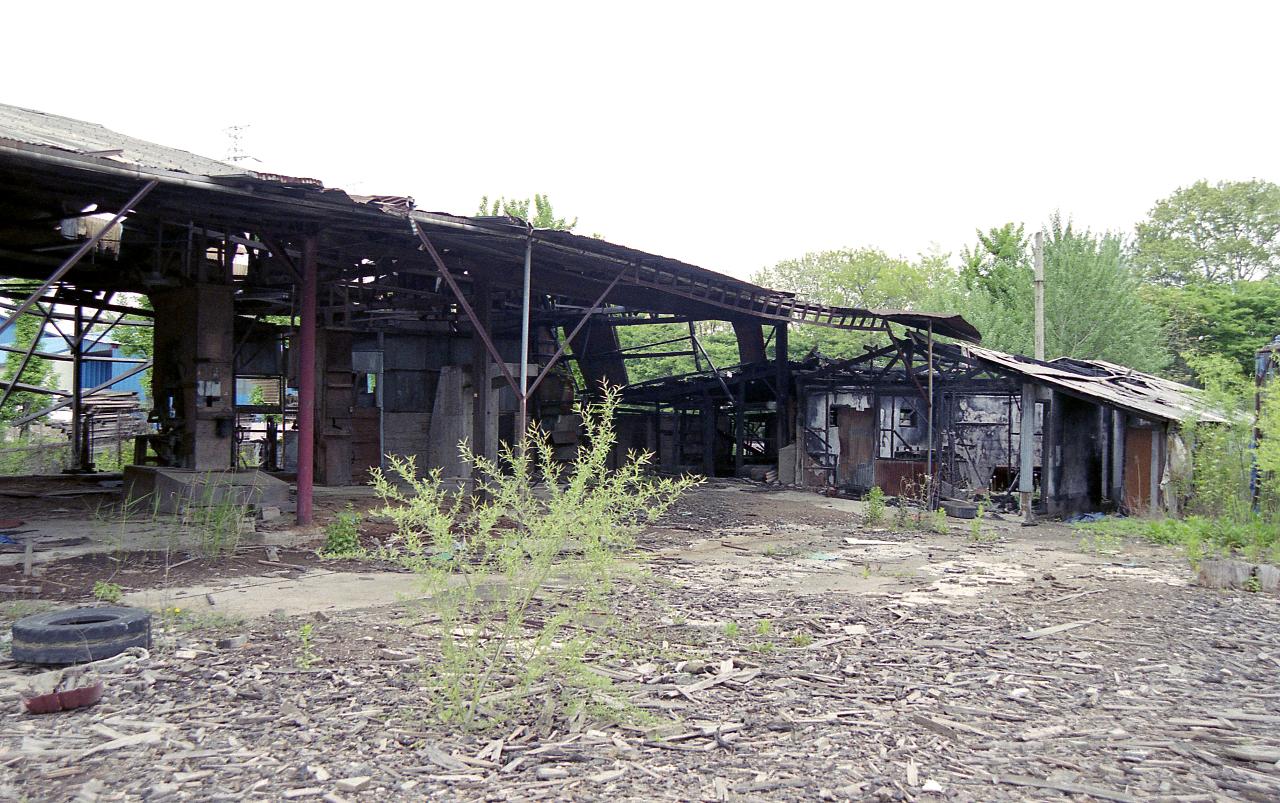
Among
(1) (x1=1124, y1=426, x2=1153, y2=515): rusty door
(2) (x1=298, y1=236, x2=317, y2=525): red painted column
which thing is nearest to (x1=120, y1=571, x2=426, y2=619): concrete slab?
(2) (x1=298, y1=236, x2=317, y2=525): red painted column

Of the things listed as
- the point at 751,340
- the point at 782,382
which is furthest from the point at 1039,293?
the point at 751,340

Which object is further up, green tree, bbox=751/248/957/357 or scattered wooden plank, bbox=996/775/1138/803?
green tree, bbox=751/248/957/357

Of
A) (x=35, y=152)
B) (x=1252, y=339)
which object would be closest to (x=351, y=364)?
(x=35, y=152)

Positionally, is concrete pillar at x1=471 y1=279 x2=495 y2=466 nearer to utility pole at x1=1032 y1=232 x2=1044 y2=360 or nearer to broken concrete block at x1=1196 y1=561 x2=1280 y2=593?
broken concrete block at x1=1196 y1=561 x2=1280 y2=593

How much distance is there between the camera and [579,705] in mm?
5035

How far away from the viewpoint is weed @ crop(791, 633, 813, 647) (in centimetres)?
665

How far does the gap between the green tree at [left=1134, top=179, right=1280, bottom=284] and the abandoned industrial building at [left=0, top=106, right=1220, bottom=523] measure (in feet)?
84.9

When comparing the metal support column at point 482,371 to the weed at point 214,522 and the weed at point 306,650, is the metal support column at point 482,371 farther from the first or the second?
the weed at point 306,650

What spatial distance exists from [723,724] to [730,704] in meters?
0.37

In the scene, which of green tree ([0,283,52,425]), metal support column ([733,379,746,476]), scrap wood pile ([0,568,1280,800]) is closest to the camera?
scrap wood pile ([0,568,1280,800])

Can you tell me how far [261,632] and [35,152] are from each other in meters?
4.88

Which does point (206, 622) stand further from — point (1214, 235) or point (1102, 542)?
point (1214, 235)

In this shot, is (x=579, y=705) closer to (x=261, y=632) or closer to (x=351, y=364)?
(x=261, y=632)

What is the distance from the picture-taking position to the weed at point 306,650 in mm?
5793
